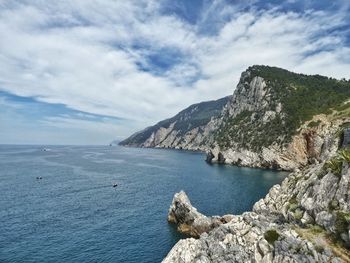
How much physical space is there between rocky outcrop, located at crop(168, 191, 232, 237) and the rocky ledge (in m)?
12.3

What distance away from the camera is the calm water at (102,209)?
207ft

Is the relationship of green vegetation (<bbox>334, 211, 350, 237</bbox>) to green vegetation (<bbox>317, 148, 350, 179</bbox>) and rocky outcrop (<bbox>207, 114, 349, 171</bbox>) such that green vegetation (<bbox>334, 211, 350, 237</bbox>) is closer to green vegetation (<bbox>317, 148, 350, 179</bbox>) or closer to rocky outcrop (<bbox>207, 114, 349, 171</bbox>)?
green vegetation (<bbox>317, 148, 350, 179</bbox>)

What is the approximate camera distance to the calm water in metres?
63.2

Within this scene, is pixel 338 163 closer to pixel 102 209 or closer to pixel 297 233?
pixel 297 233

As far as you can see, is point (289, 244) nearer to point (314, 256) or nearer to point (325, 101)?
point (314, 256)

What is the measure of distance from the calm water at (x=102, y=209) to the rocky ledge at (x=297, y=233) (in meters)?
14.8

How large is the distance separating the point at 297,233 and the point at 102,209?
57.6 meters

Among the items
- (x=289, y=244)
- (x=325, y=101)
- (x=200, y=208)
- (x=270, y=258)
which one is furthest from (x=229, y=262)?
(x=325, y=101)

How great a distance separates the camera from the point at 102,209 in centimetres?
9200

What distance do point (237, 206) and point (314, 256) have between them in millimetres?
51961

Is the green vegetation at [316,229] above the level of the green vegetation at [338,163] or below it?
below

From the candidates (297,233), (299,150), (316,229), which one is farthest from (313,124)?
(297,233)

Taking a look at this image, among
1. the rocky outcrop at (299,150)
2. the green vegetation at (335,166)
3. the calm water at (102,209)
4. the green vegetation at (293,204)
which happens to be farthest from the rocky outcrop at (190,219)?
the rocky outcrop at (299,150)

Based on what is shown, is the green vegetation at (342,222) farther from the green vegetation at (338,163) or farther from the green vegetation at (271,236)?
the green vegetation at (338,163)
